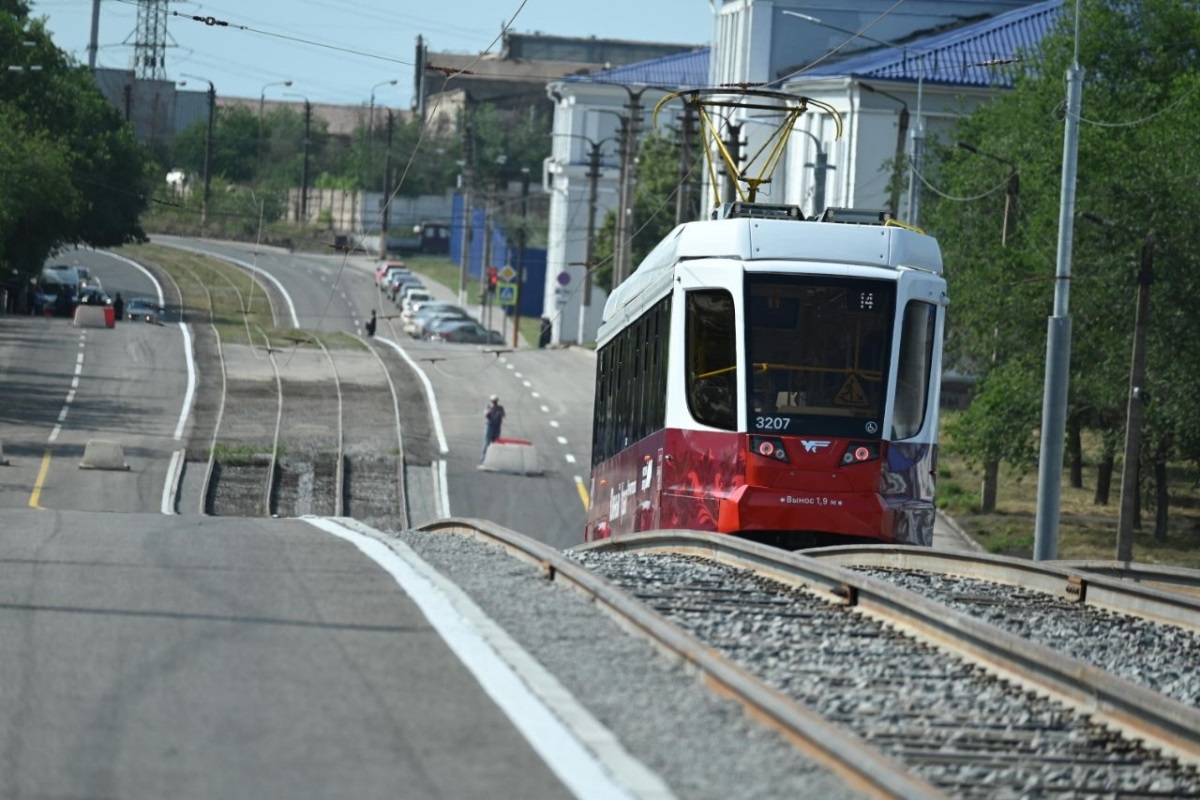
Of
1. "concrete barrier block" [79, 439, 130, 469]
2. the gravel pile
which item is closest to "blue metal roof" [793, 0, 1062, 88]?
"concrete barrier block" [79, 439, 130, 469]

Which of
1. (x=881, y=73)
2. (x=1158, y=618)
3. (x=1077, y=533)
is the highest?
(x=881, y=73)

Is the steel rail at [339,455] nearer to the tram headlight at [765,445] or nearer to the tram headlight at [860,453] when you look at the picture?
the tram headlight at [765,445]

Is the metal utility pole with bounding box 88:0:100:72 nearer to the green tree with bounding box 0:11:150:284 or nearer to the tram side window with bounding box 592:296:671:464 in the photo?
the green tree with bounding box 0:11:150:284

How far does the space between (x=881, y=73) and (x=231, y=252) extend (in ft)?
86.4

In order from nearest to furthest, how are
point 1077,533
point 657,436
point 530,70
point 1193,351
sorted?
point 657,436
point 1193,351
point 1077,533
point 530,70

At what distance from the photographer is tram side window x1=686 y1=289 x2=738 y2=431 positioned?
58.0ft

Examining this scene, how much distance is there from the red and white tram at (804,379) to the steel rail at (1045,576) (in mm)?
732

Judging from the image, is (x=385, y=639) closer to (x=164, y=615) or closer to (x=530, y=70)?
(x=164, y=615)

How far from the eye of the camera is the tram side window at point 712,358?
58.0ft

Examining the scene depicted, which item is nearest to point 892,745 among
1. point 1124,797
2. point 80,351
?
point 1124,797

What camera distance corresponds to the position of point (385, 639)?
9.48 m

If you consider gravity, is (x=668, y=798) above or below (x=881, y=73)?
below

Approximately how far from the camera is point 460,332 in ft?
263

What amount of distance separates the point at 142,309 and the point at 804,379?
6078 centimetres
